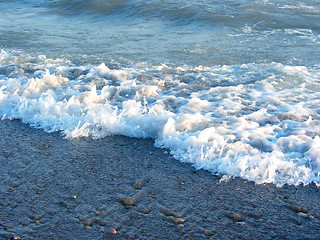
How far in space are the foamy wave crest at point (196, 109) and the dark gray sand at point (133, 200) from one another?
9.8 inches

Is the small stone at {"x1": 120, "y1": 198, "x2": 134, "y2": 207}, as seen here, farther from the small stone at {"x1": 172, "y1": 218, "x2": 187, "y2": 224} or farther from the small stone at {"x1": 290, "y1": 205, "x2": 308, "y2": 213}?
the small stone at {"x1": 290, "y1": 205, "x2": 308, "y2": 213}

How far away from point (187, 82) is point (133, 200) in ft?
10.9

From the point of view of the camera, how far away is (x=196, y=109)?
4.68m

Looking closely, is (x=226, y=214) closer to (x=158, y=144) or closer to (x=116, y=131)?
(x=158, y=144)

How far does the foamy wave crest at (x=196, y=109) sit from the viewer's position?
3473mm

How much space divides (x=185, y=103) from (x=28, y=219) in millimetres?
2808

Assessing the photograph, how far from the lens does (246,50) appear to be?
25.5 ft

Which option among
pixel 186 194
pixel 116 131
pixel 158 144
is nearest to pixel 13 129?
pixel 116 131

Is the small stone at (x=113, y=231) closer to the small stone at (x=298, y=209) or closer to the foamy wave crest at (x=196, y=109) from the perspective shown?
the foamy wave crest at (x=196, y=109)

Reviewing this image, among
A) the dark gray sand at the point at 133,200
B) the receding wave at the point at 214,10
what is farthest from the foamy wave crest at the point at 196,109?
the receding wave at the point at 214,10

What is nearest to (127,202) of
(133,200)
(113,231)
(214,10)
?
(133,200)

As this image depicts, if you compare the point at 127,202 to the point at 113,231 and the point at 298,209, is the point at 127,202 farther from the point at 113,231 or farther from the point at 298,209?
the point at 298,209

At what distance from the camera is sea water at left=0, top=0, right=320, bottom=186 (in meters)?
3.68

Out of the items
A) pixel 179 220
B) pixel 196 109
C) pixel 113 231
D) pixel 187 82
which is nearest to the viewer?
pixel 113 231
